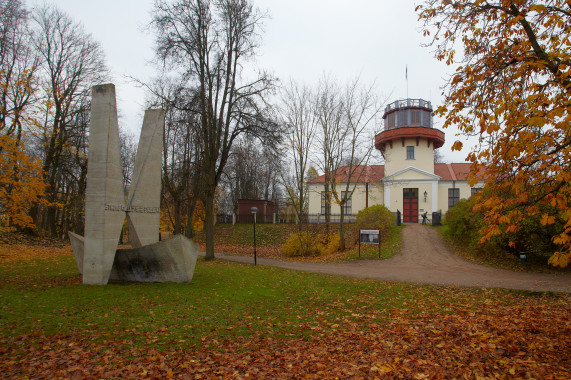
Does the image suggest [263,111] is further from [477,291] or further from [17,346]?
[17,346]

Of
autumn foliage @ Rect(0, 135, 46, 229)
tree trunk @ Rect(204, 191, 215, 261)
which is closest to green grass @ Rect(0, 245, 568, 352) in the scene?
tree trunk @ Rect(204, 191, 215, 261)

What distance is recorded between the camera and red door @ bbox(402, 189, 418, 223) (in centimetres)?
3469

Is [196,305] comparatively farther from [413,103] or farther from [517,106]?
[413,103]

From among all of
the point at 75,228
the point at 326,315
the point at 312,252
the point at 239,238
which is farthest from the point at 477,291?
the point at 75,228

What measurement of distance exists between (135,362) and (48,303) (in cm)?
369

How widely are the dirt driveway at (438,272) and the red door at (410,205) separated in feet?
40.8

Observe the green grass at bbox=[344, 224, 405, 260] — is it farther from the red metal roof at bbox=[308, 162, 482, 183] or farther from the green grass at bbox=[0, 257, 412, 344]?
the red metal roof at bbox=[308, 162, 482, 183]

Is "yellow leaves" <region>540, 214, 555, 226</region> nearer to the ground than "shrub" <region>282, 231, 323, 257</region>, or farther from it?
farther from it

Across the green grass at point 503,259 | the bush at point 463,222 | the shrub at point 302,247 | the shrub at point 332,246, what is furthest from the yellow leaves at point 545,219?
the shrub at point 302,247

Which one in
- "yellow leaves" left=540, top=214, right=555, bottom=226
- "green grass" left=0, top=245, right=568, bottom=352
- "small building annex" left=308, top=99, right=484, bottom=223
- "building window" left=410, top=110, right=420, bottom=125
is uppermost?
"building window" left=410, top=110, right=420, bottom=125

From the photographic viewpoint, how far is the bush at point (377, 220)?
82.8 feet

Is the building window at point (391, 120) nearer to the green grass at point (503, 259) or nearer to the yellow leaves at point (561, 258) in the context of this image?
the green grass at point (503, 259)

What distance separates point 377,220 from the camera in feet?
84.8

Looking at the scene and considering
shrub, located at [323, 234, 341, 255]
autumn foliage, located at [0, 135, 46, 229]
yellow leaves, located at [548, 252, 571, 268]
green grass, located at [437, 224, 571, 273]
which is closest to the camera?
yellow leaves, located at [548, 252, 571, 268]
